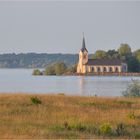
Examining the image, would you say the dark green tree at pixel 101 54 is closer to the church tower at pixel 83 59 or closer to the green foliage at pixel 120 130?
the church tower at pixel 83 59

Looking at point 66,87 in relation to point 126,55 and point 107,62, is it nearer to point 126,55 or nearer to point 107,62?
point 126,55

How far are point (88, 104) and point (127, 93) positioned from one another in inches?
571

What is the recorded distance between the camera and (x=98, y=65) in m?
161

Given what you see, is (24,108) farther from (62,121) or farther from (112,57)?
(112,57)

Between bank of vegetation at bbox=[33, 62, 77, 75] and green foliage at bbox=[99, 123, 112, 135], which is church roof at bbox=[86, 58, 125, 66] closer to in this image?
bank of vegetation at bbox=[33, 62, 77, 75]

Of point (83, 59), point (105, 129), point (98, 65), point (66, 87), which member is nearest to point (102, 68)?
point (83, 59)

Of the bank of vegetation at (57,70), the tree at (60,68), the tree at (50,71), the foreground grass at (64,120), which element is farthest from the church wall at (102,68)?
the foreground grass at (64,120)

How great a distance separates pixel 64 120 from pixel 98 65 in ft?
477

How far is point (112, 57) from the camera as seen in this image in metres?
156

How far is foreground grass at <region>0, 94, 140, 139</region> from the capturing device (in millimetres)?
13656

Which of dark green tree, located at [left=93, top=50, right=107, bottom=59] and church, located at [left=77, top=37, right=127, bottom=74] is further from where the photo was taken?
dark green tree, located at [left=93, top=50, right=107, bottom=59]

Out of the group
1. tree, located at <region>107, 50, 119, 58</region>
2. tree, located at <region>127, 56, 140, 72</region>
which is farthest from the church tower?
tree, located at <region>127, 56, 140, 72</region>

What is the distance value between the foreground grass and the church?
12670 centimetres

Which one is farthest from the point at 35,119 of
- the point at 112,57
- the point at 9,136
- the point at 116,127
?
the point at 112,57
